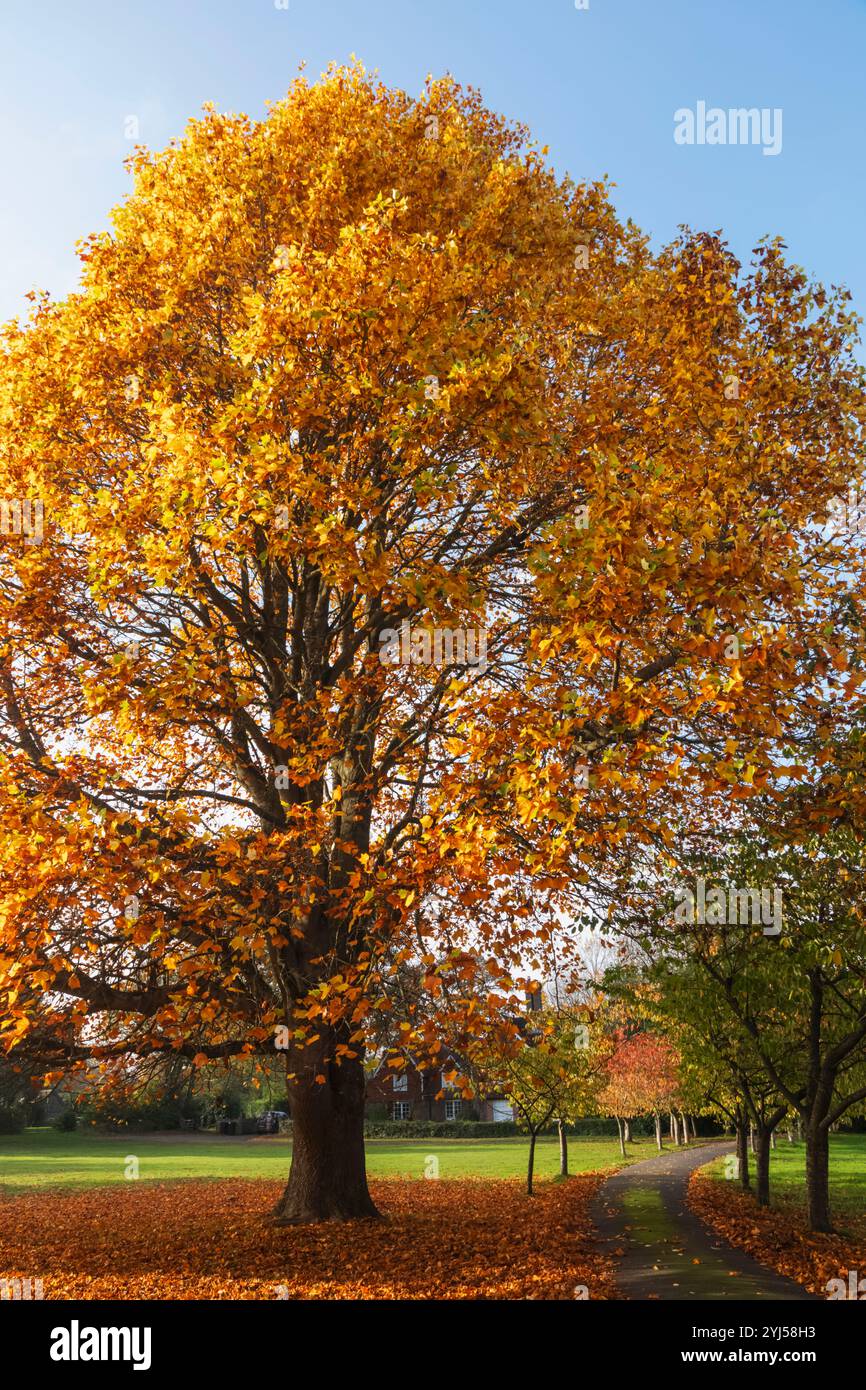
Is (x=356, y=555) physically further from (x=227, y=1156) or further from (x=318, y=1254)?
(x=227, y=1156)

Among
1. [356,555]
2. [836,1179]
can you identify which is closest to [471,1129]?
[836,1179]

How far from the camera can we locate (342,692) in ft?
38.5

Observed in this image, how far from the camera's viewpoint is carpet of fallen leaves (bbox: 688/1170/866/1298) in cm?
1205

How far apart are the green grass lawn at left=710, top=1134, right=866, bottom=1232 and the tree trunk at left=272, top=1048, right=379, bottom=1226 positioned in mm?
10918

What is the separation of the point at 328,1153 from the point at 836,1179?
86.6ft

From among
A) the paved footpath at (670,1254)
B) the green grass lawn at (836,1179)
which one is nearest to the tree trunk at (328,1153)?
the paved footpath at (670,1254)

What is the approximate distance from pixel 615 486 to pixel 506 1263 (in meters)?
9.96

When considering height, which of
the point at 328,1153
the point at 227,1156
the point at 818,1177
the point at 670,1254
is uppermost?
the point at 328,1153

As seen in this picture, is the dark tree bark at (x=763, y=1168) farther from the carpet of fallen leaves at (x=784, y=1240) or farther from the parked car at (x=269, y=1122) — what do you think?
the parked car at (x=269, y=1122)

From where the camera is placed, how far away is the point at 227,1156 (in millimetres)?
45406

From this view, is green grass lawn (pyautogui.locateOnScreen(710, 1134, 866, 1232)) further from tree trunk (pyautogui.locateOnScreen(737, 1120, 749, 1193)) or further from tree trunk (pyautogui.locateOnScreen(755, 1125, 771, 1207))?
tree trunk (pyautogui.locateOnScreen(755, 1125, 771, 1207))

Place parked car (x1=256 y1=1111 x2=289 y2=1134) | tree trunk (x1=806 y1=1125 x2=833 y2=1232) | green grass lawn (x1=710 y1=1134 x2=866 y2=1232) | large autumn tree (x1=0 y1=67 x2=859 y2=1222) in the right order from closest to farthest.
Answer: large autumn tree (x1=0 y1=67 x2=859 y2=1222), tree trunk (x1=806 y1=1125 x2=833 y2=1232), green grass lawn (x1=710 y1=1134 x2=866 y2=1232), parked car (x1=256 y1=1111 x2=289 y2=1134)

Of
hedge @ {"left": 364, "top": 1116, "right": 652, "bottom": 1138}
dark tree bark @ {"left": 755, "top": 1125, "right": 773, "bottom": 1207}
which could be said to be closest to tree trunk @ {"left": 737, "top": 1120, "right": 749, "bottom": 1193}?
dark tree bark @ {"left": 755, "top": 1125, "right": 773, "bottom": 1207}
